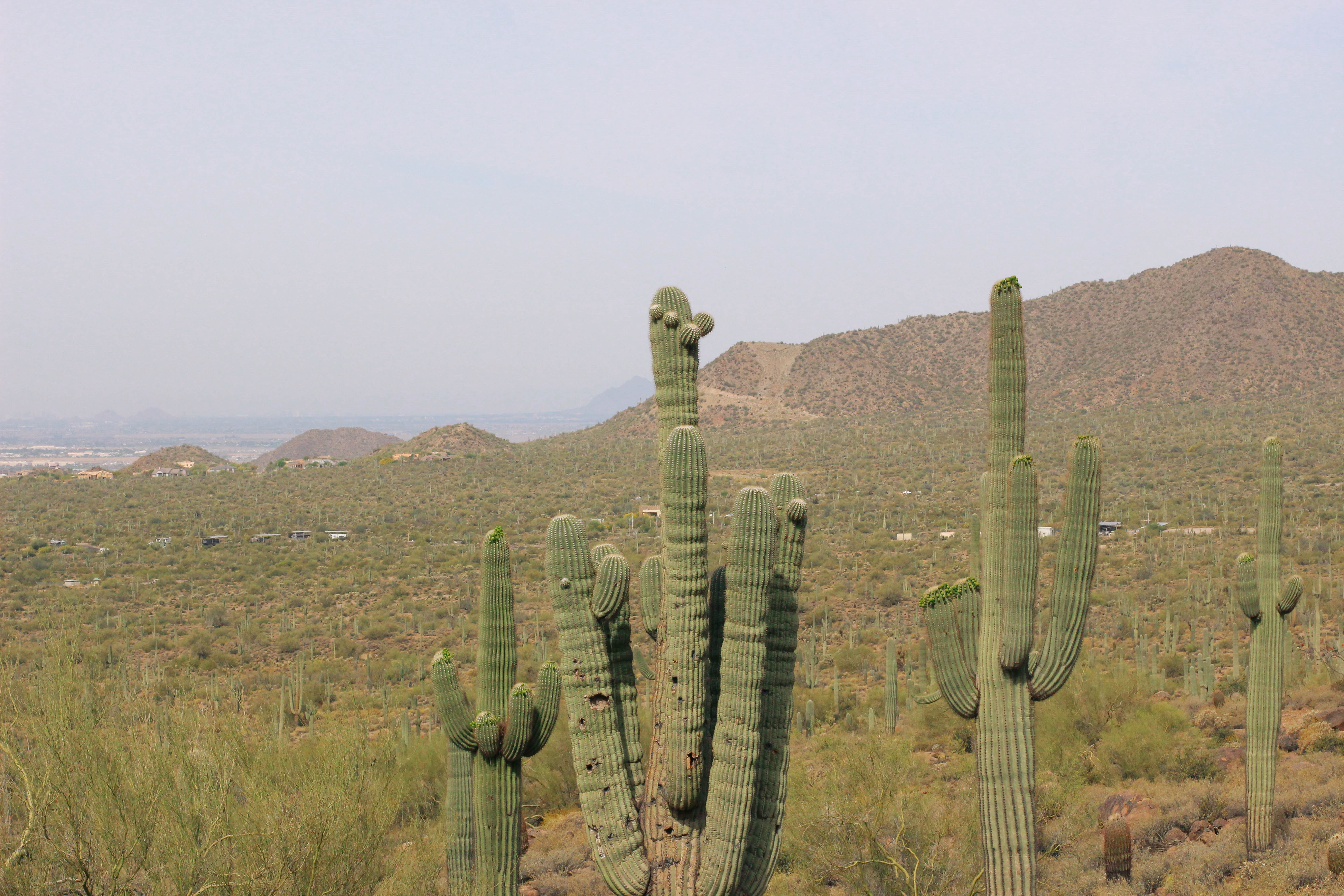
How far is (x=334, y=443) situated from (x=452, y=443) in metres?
116

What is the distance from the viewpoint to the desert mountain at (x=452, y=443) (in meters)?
75.2

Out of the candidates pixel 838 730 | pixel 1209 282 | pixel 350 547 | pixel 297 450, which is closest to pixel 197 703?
pixel 838 730

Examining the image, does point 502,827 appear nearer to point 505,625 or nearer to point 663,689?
point 505,625

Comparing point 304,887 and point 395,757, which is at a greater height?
point 304,887

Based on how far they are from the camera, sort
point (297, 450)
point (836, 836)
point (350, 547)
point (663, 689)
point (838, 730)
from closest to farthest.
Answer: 1. point (663, 689)
2. point (836, 836)
3. point (838, 730)
4. point (350, 547)
5. point (297, 450)

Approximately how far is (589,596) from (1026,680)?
350 centimetres

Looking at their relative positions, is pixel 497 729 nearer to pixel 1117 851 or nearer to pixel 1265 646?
pixel 1117 851

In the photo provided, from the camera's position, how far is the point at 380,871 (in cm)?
941

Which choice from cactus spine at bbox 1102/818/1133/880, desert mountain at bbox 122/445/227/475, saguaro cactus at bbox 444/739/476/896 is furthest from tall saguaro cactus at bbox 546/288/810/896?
desert mountain at bbox 122/445/227/475

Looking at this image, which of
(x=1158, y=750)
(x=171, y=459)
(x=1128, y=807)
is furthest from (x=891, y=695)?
(x=171, y=459)

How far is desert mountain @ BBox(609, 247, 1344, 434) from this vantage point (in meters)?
66.2

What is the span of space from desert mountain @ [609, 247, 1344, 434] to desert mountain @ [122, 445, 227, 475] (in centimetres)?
3912

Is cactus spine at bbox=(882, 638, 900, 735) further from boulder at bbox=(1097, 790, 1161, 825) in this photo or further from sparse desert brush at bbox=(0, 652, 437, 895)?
sparse desert brush at bbox=(0, 652, 437, 895)

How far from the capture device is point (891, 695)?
1820 cm
